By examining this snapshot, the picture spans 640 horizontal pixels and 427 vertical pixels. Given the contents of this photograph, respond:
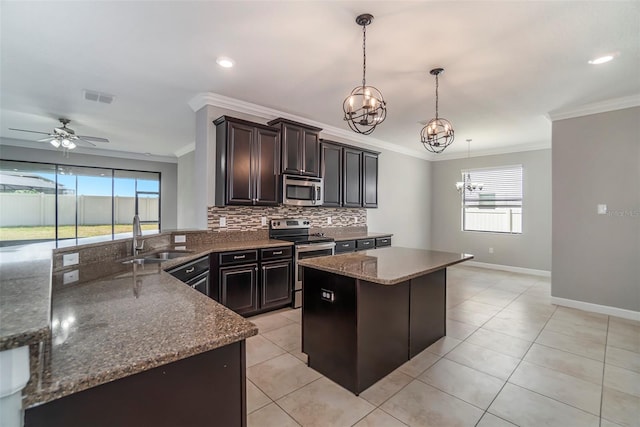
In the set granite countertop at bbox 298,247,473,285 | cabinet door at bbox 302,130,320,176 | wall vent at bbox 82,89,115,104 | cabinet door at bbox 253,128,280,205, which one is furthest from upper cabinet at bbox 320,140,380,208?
wall vent at bbox 82,89,115,104

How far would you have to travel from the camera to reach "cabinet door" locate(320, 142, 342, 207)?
4.49 m

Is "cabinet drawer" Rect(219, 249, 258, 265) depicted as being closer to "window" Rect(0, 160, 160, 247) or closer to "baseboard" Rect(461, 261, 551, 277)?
"window" Rect(0, 160, 160, 247)

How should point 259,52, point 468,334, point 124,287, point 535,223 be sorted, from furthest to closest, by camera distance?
point 535,223 → point 468,334 → point 259,52 → point 124,287

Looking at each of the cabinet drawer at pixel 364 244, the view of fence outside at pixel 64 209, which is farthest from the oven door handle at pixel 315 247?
the view of fence outside at pixel 64 209

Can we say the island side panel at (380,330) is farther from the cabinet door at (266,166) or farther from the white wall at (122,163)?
the white wall at (122,163)

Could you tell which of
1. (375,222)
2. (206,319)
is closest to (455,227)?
(375,222)

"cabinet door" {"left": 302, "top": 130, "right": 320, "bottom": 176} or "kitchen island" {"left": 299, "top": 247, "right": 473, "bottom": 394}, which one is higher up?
"cabinet door" {"left": 302, "top": 130, "right": 320, "bottom": 176}

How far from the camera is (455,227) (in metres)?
6.95

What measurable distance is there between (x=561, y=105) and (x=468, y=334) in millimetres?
3291

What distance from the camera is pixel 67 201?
6125 mm

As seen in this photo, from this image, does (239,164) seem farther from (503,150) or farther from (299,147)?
(503,150)

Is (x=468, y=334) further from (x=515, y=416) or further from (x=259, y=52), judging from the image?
(x=259, y=52)

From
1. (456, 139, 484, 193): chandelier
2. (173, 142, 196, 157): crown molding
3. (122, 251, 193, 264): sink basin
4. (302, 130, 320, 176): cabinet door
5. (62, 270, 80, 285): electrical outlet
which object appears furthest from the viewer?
(173, 142, 196, 157): crown molding

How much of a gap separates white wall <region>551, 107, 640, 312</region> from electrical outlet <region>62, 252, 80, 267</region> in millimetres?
5458
